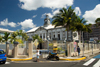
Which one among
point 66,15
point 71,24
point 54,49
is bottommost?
point 54,49

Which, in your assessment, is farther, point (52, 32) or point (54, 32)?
point (52, 32)

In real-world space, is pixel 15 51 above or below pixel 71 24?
below

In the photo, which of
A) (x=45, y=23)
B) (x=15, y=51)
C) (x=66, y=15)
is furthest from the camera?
(x=45, y=23)

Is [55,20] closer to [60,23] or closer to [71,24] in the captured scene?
[60,23]

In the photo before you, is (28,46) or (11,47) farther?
(11,47)

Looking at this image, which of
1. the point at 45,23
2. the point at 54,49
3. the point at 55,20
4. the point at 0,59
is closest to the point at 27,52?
the point at 54,49

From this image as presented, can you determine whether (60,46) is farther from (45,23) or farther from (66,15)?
(45,23)

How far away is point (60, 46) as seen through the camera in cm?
1483

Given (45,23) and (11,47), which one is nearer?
(11,47)

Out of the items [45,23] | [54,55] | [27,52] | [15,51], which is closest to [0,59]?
[15,51]

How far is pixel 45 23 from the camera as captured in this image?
206ft

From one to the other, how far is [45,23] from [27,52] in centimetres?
4916

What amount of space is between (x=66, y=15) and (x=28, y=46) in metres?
20.1

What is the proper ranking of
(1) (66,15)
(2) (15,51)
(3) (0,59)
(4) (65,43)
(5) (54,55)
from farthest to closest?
(1) (66,15) → (4) (65,43) → (2) (15,51) → (5) (54,55) → (3) (0,59)
